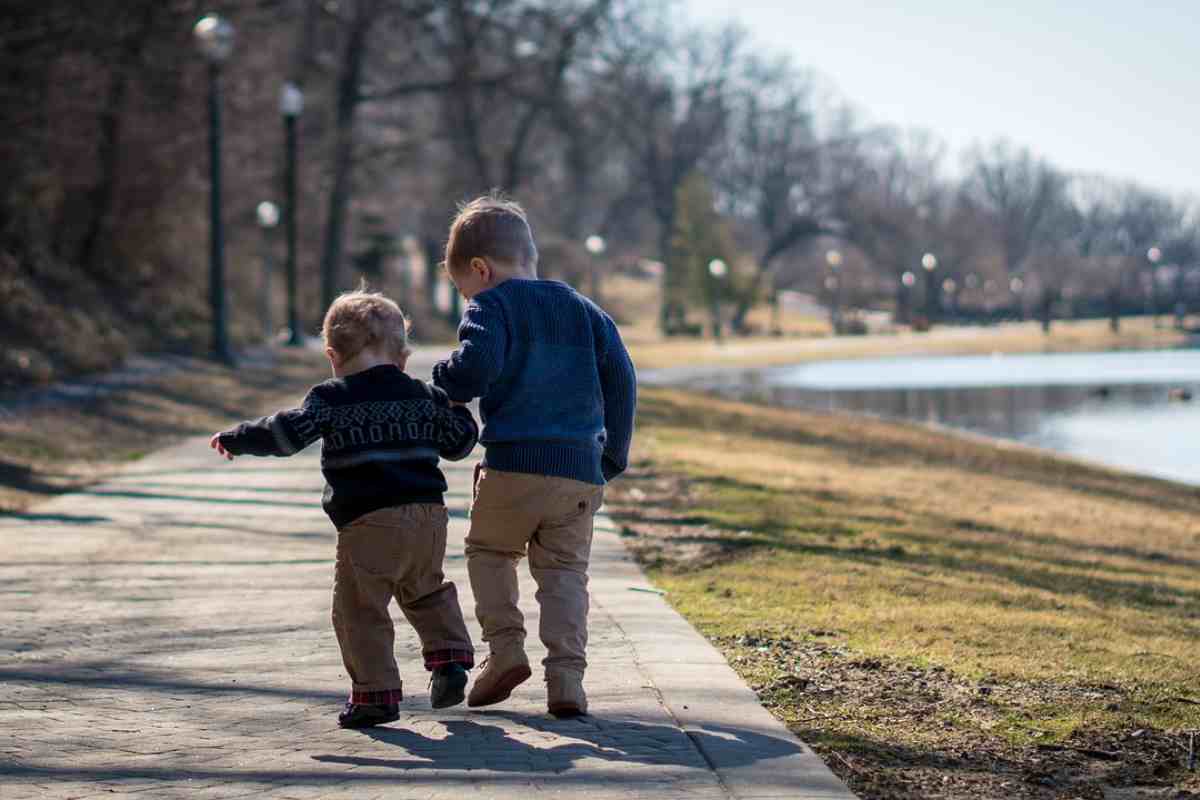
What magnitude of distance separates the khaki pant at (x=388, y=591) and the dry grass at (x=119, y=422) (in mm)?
5801

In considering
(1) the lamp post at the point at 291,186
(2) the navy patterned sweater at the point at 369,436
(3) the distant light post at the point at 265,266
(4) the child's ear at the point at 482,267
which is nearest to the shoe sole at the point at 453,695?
(2) the navy patterned sweater at the point at 369,436

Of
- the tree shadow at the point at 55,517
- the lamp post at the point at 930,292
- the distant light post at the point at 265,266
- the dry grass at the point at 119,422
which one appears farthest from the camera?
the lamp post at the point at 930,292

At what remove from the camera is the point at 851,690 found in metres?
5.03

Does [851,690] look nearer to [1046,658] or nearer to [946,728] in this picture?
[946,728]

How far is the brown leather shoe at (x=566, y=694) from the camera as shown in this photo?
454 centimetres

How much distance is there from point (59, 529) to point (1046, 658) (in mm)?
5736

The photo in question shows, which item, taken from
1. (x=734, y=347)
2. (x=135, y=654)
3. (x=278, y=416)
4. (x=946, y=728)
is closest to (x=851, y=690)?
(x=946, y=728)

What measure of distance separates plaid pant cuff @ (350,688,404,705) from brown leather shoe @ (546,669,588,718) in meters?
0.47

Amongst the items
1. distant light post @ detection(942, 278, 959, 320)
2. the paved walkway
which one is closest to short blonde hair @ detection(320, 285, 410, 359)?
the paved walkway

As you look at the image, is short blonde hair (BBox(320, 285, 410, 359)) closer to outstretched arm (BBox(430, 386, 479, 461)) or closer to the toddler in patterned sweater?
the toddler in patterned sweater

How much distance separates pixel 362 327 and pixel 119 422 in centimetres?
1107

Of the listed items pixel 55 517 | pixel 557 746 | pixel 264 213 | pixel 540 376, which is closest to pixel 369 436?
pixel 540 376

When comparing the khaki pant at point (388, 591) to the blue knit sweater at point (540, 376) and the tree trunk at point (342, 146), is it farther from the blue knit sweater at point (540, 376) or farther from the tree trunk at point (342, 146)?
the tree trunk at point (342, 146)

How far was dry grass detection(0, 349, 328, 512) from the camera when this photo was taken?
1143cm
